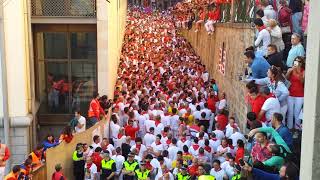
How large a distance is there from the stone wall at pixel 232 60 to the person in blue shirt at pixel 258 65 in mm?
2382

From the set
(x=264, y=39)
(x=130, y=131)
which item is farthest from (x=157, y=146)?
(x=264, y=39)

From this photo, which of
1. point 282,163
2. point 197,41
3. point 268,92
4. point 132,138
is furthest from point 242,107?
point 197,41

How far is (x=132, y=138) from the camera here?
546 inches

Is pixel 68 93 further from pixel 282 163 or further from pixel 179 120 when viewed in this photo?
pixel 282 163

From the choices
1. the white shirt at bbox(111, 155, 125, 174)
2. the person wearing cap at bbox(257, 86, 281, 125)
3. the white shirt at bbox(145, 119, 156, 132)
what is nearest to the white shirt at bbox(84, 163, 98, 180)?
the white shirt at bbox(111, 155, 125, 174)

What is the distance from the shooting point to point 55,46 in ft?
60.6

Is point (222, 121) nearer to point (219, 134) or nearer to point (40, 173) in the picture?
point (219, 134)

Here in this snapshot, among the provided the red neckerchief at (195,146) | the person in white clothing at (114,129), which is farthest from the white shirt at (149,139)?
the red neckerchief at (195,146)

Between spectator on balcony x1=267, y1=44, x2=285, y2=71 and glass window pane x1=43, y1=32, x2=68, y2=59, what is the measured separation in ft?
32.1

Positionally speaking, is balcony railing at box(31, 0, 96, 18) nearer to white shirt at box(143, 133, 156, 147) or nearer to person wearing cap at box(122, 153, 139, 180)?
white shirt at box(143, 133, 156, 147)

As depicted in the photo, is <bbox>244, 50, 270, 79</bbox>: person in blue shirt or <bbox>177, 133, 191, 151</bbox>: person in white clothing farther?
A: <bbox>177, 133, 191, 151</bbox>: person in white clothing

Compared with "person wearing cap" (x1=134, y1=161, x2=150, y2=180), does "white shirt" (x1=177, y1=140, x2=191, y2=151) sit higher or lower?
higher

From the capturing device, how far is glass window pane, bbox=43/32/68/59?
60.2 feet

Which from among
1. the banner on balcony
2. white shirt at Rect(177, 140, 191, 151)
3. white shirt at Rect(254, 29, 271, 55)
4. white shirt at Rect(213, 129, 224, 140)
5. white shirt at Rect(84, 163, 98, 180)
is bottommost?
white shirt at Rect(84, 163, 98, 180)
